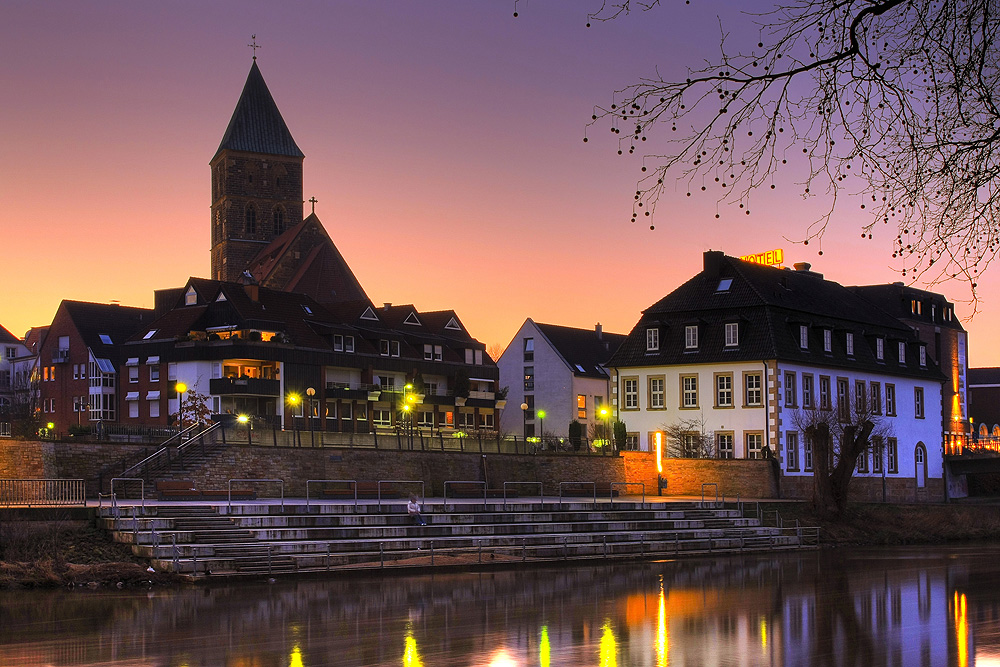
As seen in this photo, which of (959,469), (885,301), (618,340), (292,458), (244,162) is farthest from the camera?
(244,162)

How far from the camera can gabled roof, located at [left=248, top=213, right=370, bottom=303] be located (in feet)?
318

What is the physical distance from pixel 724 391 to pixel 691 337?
3.31 meters

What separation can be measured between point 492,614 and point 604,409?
4107 centimetres

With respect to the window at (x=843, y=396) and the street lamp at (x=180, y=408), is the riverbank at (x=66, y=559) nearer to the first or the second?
the street lamp at (x=180, y=408)

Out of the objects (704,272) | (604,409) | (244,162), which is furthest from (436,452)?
(244,162)

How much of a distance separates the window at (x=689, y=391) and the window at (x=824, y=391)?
5905mm

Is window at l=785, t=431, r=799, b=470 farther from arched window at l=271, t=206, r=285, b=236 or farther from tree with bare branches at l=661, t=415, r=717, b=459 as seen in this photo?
arched window at l=271, t=206, r=285, b=236

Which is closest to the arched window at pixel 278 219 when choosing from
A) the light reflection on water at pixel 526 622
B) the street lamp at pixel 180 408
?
the street lamp at pixel 180 408

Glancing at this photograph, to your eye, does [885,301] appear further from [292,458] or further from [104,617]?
[104,617]

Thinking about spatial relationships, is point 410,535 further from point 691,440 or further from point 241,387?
point 241,387

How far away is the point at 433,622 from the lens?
65.3 ft

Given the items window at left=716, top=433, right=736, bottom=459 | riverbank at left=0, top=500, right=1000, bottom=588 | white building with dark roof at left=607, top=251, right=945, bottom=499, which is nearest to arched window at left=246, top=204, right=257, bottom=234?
white building with dark roof at left=607, top=251, right=945, bottom=499

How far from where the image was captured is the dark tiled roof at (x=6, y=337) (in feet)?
455

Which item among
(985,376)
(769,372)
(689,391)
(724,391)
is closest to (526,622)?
(769,372)
